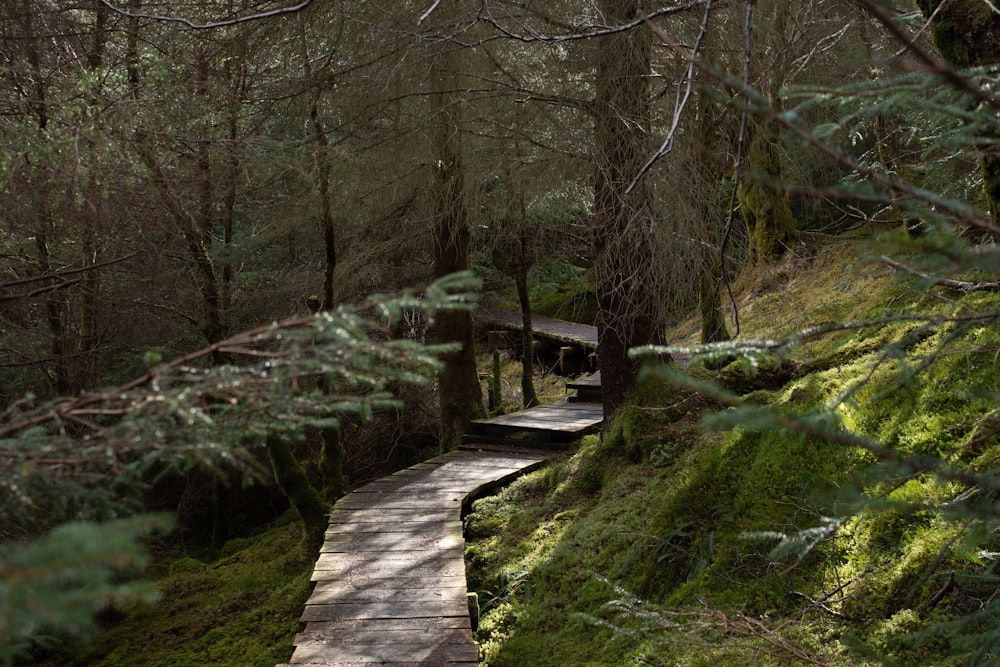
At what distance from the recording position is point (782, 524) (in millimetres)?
4391

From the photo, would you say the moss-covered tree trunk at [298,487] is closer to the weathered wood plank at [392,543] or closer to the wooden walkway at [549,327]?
the weathered wood plank at [392,543]

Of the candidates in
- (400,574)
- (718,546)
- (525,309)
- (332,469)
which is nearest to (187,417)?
(718,546)

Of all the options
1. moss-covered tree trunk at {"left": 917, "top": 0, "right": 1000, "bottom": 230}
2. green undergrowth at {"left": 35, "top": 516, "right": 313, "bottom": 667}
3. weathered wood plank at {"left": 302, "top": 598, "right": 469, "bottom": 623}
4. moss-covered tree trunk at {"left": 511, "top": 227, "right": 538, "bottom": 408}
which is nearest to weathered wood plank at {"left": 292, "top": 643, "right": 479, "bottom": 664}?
weathered wood plank at {"left": 302, "top": 598, "right": 469, "bottom": 623}

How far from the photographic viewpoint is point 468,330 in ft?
38.8

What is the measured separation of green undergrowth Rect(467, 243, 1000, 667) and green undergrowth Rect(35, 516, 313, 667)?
1.87 metres

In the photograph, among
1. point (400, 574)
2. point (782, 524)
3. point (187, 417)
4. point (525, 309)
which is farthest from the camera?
point (525, 309)

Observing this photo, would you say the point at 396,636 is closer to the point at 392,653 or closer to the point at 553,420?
the point at 392,653

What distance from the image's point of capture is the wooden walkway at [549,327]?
1639 cm

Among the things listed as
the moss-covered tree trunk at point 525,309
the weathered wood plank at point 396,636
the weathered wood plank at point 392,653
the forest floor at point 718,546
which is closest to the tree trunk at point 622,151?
the forest floor at point 718,546

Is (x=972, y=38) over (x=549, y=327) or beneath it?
over

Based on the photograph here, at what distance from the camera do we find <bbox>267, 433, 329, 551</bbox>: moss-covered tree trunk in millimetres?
8766

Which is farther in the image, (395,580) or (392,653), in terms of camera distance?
(395,580)

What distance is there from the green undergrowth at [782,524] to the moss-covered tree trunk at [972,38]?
0.64 m

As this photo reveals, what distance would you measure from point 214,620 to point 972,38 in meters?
7.84
